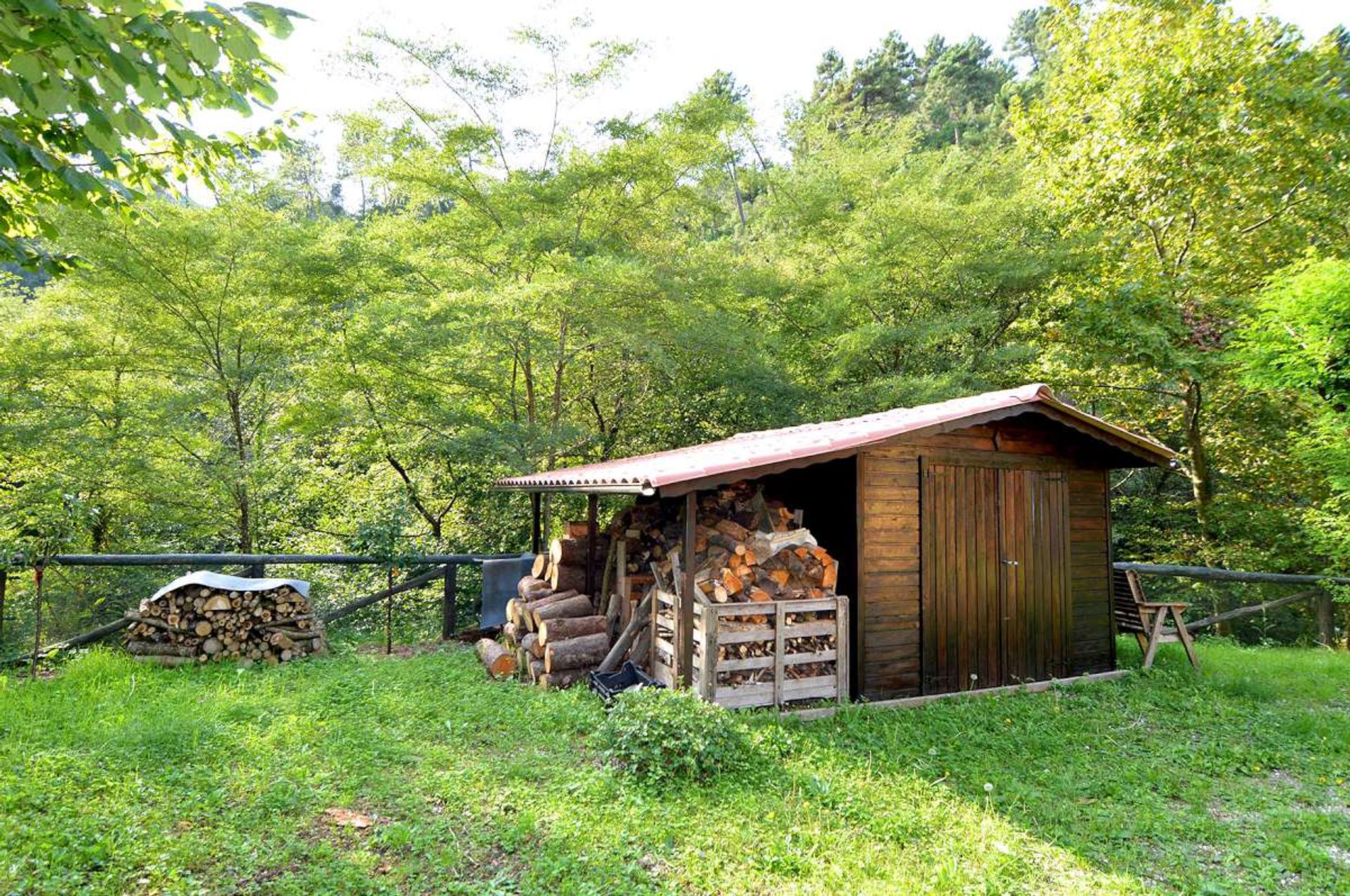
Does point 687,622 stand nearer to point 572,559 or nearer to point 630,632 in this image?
point 630,632

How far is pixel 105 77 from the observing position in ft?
6.51

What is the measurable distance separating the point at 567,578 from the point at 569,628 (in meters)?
1.18

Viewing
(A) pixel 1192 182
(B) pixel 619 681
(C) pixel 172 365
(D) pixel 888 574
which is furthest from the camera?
(A) pixel 1192 182

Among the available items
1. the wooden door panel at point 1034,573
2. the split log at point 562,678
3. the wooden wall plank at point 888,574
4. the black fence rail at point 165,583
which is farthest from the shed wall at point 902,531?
the black fence rail at point 165,583

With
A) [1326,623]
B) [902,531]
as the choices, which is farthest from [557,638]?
[1326,623]

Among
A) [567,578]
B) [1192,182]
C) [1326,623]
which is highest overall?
[1192,182]

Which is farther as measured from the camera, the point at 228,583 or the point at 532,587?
the point at 532,587

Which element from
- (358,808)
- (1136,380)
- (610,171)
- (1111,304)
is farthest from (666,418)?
(358,808)

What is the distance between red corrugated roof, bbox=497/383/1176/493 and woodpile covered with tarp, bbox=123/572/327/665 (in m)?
2.61

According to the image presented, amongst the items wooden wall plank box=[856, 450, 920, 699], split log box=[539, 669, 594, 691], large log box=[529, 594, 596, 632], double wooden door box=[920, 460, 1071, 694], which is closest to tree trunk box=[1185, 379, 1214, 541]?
double wooden door box=[920, 460, 1071, 694]

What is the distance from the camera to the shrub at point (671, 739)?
372 cm

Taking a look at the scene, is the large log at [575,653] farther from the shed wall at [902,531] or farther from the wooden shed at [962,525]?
the shed wall at [902,531]

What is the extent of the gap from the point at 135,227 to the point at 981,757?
9256mm

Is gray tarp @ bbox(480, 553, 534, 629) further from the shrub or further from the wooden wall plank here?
the wooden wall plank
